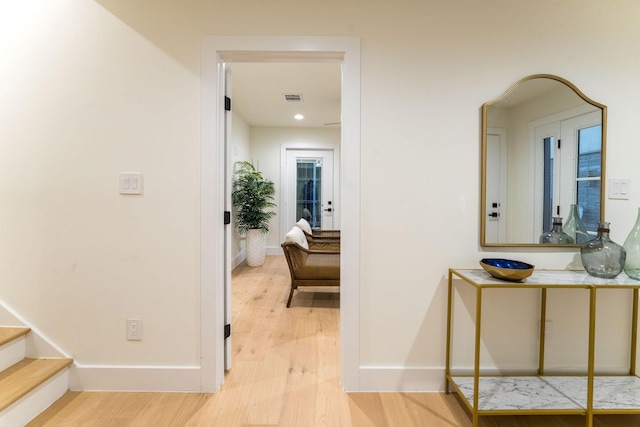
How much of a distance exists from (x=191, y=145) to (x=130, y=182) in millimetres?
404

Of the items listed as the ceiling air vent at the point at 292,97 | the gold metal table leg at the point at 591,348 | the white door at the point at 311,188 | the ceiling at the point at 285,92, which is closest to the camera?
the gold metal table leg at the point at 591,348

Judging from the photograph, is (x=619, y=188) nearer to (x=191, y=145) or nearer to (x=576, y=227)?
(x=576, y=227)

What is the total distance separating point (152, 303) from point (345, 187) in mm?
1297

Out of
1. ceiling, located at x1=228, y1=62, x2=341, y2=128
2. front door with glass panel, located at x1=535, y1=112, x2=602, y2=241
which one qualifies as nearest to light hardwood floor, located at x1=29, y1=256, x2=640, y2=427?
front door with glass panel, located at x1=535, y1=112, x2=602, y2=241

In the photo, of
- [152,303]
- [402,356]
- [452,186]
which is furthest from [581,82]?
[152,303]

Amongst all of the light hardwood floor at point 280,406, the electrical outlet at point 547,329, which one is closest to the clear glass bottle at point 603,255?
the electrical outlet at point 547,329

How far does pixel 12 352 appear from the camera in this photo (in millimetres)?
1783

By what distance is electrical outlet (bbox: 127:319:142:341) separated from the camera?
6.14 feet

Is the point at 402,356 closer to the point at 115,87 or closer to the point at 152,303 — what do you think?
the point at 152,303

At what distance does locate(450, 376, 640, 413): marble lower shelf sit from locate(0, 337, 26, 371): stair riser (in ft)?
7.92

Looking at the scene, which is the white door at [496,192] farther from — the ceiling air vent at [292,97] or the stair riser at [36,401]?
the ceiling air vent at [292,97]

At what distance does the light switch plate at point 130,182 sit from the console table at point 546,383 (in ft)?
6.03

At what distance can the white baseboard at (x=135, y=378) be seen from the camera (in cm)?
187

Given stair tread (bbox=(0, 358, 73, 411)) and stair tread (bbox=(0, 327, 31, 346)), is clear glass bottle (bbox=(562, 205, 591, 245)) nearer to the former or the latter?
stair tread (bbox=(0, 358, 73, 411))
